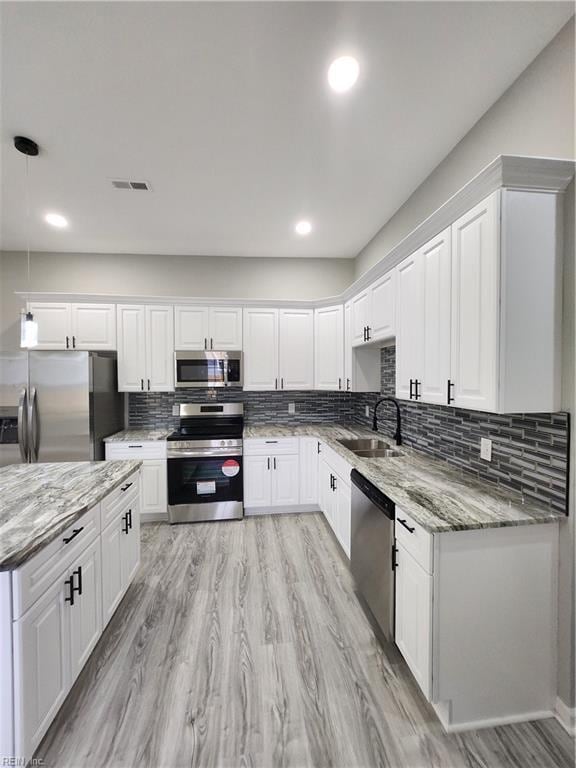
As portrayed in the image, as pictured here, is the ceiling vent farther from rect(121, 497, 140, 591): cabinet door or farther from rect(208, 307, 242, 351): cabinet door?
rect(121, 497, 140, 591): cabinet door

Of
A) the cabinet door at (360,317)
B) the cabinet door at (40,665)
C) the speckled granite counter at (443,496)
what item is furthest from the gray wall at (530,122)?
the cabinet door at (40,665)

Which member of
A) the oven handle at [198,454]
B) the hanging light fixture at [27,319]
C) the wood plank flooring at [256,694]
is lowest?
the wood plank flooring at [256,694]

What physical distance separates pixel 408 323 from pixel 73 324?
3.52 m

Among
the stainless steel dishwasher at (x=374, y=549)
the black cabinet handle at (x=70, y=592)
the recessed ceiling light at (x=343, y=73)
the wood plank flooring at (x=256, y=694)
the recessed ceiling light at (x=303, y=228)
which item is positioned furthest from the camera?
the recessed ceiling light at (x=303, y=228)

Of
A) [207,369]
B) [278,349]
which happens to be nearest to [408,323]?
[278,349]

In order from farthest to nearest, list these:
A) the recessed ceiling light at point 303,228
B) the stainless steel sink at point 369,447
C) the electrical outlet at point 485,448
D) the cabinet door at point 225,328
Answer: the cabinet door at point 225,328, the recessed ceiling light at point 303,228, the stainless steel sink at point 369,447, the electrical outlet at point 485,448

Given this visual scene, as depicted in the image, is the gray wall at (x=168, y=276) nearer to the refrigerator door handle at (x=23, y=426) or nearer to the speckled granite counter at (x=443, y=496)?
the refrigerator door handle at (x=23, y=426)

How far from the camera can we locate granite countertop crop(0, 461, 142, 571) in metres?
1.16

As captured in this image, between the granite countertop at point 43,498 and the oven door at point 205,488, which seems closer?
the granite countertop at point 43,498

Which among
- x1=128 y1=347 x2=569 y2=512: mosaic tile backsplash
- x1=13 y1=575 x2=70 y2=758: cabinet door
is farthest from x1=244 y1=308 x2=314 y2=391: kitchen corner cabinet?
x1=13 y1=575 x2=70 y2=758: cabinet door

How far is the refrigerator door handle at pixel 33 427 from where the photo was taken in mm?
2969

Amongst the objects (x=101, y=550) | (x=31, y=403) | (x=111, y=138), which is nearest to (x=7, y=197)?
(x=111, y=138)

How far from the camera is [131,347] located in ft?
11.8

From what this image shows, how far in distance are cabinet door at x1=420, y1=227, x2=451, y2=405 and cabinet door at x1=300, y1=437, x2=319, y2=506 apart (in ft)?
5.85
